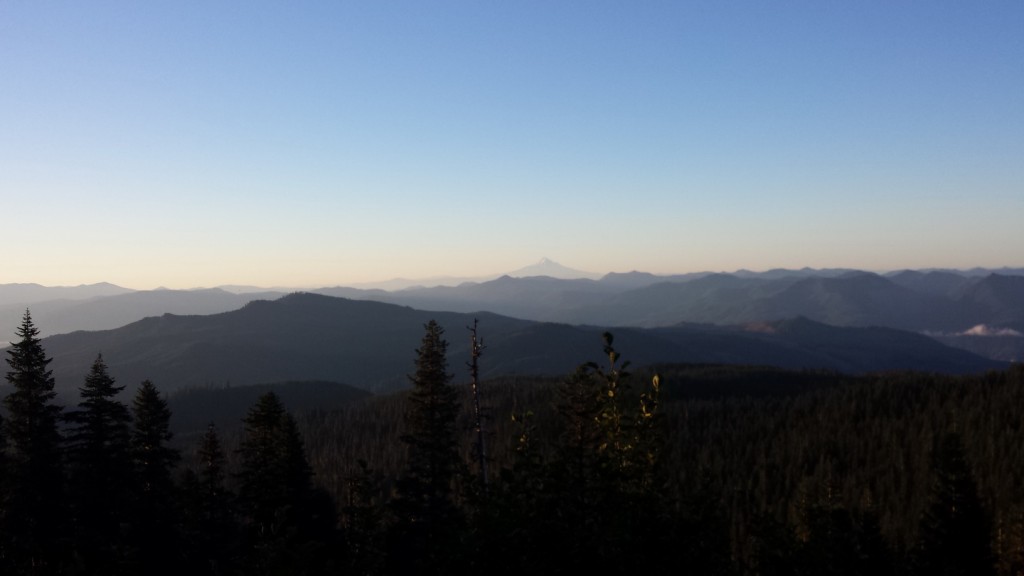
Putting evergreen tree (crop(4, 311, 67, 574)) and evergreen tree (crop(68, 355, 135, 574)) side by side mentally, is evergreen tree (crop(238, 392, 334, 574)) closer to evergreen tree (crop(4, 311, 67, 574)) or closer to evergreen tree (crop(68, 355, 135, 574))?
evergreen tree (crop(68, 355, 135, 574))

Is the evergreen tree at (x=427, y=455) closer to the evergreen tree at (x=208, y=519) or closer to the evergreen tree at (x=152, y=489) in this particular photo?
the evergreen tree at (x=208, y=519)

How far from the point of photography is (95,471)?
111 ft

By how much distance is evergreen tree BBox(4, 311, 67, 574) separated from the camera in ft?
101

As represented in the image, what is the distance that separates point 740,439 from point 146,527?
116m

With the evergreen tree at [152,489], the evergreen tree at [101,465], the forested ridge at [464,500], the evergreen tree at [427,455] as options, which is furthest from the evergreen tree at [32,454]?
the evergreen tree at [427,455]

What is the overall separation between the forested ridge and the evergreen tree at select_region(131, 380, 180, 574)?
103 millimetres

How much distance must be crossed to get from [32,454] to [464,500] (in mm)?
32975

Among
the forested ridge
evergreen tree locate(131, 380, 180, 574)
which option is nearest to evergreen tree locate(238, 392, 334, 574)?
the forested ridge

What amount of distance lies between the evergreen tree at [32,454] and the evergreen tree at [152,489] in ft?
11.9

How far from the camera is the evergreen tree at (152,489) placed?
1371 inches

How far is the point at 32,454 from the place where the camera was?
32.2 meters

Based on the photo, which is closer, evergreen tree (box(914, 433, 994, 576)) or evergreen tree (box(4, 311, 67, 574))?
evergreen tree (box(4, 311, 67, 574))

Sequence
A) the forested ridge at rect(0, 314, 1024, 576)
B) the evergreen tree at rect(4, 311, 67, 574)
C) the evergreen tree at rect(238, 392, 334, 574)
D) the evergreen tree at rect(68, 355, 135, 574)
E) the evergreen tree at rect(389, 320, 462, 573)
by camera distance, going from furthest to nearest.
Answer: the evergreen tree at rect(389, 320, 462, 573)
the evergreen tree at rect(238, 392, 334, 574)
the evergreen tree at rect(68, 355, 135, 574)
the evergreen tree at rect(4, 311, 67, 574)
the forested ridge at rect(0, 314, 1024, 576)

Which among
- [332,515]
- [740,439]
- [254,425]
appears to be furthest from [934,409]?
[254,425]
